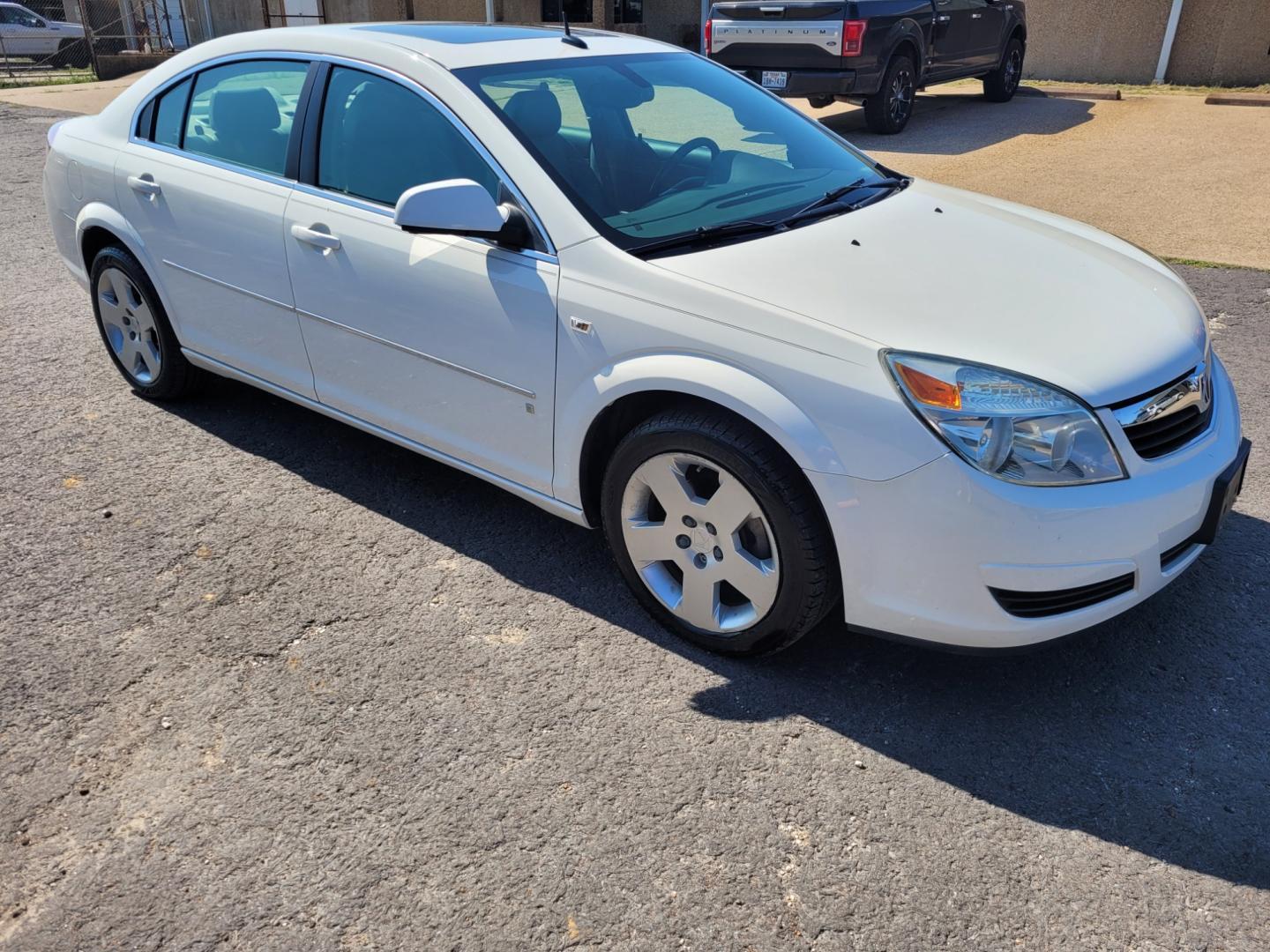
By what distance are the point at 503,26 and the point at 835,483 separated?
2.56m

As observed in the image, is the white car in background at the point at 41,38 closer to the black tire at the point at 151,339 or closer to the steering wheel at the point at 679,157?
A: the black tire at the point at 151,339

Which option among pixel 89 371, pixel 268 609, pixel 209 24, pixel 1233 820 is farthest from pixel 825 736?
pixel 209 24

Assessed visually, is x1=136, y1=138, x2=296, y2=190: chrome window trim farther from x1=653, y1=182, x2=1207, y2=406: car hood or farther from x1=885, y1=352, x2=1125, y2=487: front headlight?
x1=885, y1=352, x2=1125, y2=487: front headlight

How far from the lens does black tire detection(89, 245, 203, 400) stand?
470 centimetres

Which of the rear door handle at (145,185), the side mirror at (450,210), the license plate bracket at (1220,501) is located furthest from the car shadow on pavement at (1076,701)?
the rear door handle at (145,185)

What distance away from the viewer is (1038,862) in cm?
249

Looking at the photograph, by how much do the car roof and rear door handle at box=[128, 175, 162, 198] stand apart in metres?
0.64

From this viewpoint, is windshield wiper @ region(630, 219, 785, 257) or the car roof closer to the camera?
windshield wiper @ region(630, 219, 785, 257)

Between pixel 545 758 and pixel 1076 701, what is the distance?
152 centimetres

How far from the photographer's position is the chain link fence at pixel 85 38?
24406 mm

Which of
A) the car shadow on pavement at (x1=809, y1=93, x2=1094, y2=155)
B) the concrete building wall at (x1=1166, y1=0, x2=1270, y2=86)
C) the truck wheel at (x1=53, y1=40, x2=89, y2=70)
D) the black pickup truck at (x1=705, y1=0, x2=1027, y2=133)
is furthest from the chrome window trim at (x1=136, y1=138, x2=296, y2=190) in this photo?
the truck wheel at (x1=53, y1=40, x2=89, y2=70)

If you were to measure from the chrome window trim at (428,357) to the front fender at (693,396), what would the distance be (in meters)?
0.19

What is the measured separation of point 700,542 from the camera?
3.13 meters

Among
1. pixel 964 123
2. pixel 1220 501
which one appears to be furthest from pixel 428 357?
pixel 964 123
